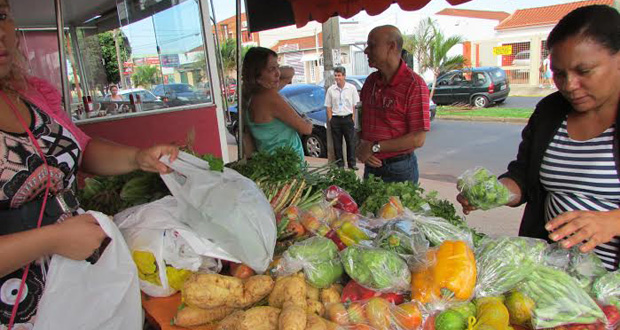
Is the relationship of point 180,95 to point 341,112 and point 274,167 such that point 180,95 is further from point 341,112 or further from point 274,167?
point 274,167

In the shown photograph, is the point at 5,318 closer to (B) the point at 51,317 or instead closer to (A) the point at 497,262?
(B) the point at 51,317

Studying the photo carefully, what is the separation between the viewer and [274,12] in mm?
4449

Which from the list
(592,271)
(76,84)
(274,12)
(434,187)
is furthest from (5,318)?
(76,84)

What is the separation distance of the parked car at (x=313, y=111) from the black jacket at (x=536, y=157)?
7760 mm

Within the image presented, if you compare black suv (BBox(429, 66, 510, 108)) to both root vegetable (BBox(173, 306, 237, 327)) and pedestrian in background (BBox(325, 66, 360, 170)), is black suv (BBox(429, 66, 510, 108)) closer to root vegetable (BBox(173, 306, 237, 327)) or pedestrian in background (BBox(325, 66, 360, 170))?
pedestrian in background (BBox(325, 66, 360, 170))

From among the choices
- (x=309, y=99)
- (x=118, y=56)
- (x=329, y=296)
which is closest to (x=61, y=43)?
(x=329, y=296)

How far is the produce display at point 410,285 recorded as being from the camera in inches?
47.6

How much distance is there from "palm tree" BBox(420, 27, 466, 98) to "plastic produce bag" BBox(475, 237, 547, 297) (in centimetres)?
1664

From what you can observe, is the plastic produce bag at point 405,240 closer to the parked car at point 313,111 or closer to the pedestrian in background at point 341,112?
the pedestrian in background at point 341,112

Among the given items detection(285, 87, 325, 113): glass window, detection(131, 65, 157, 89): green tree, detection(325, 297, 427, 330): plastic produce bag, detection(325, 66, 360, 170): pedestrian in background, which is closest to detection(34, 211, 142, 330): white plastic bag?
detection(325, 297, 427, 330): plastic produce bag

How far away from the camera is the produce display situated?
1.21 metres

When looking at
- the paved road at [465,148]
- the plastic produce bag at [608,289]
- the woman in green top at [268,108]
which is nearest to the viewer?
the plastic produce bag at [608,289]

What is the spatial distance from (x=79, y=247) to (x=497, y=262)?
1.32m

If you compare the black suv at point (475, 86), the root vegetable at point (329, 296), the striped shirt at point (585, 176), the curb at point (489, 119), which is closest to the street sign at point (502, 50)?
the black suv at point (475, 86)
